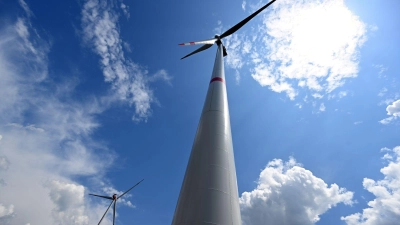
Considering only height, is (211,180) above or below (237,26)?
below

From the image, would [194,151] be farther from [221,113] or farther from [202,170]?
[221,113]

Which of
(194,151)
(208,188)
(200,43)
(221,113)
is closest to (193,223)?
(208,188)

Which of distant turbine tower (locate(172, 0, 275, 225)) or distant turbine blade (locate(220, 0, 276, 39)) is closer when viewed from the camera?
distant turbine tower (locate(172, 0, 275, 225))

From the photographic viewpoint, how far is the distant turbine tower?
7.17 m

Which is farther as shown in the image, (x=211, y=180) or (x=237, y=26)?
(x=237, y=26)

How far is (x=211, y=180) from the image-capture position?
26.6 ft

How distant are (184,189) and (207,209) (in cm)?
143

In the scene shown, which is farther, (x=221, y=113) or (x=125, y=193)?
(x=125, y=193)

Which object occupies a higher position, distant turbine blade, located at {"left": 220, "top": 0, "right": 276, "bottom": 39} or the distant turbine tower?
distant turbine blade, located at {"left": 220, "top": 0, "right": 276, "bottom": 39}

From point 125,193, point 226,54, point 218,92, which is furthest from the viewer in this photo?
point 125,193

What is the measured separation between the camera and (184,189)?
8.31 metres

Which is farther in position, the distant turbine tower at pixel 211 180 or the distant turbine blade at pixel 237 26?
the distant turbine blade at pixel 237 26

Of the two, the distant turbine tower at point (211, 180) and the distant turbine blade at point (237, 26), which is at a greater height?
the distant turbine blade at point (237, 26)

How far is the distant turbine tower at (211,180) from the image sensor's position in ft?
23.5
